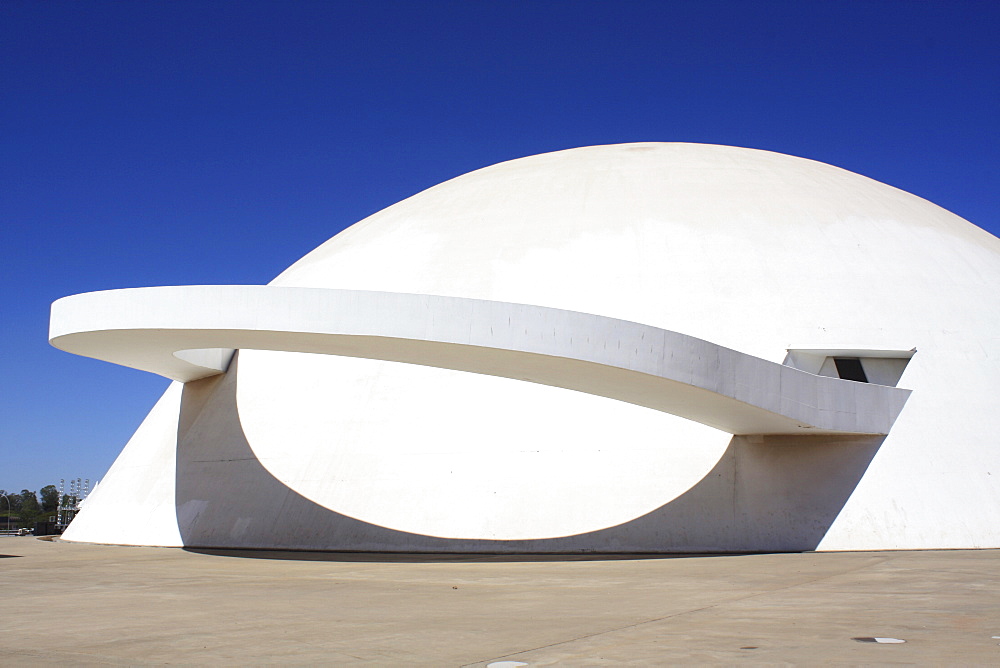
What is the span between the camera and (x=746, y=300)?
17391 mm

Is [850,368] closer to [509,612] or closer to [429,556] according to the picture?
[429,556]

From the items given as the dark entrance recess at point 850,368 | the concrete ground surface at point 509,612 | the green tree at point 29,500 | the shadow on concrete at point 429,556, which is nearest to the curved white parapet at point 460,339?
the dark entrance recess at point 850,368

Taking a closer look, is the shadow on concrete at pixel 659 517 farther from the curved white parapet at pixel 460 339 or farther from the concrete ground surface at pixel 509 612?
the concrete ground surface at pixel 509 612

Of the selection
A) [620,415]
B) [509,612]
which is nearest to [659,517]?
[620,415]

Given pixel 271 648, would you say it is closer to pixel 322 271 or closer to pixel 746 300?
pixel 746 300

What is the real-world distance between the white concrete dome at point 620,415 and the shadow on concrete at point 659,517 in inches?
1.6

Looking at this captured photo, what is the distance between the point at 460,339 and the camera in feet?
39.7

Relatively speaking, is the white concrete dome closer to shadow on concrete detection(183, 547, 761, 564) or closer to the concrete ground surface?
shadow on concrete detection(183, 547, 761, 564)

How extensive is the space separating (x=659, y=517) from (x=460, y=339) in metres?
5.36

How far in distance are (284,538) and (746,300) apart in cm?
997

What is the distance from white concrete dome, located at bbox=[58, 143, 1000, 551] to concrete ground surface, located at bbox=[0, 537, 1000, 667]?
7.40 feet

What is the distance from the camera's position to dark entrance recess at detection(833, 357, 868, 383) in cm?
1711

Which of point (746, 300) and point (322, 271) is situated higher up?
point (322, 271)

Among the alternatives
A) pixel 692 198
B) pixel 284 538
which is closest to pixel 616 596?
pixel 284 538
